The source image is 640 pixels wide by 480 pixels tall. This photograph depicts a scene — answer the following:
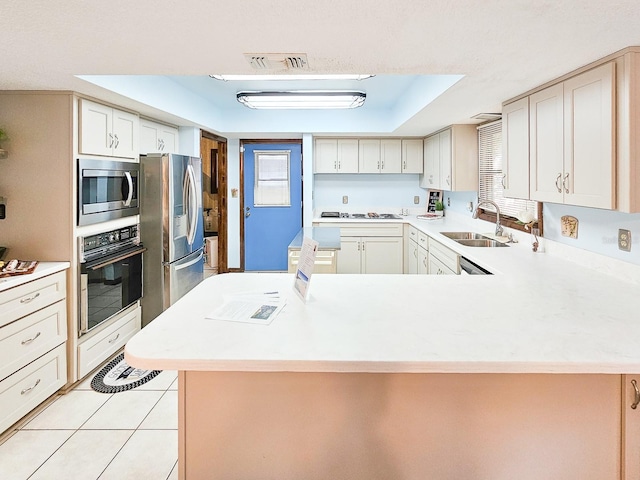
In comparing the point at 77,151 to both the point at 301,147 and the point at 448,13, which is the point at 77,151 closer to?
the point at 448,13

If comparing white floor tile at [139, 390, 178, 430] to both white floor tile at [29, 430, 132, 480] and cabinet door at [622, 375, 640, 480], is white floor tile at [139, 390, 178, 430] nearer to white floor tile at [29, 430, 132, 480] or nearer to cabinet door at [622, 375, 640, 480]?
white floor tile at [29, 430, 132, 480]

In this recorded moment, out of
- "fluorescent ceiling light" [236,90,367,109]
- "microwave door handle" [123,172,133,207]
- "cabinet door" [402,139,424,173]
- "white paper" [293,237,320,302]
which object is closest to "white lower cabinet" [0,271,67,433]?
"microwave door handle" [123,172,133,207]

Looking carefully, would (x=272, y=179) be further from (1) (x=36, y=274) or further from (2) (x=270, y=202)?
(1) (x=36, y=274)

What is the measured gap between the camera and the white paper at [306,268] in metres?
1.70

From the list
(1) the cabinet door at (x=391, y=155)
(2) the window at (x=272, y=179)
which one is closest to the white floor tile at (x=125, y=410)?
(2) the window at (x=272, y=179)

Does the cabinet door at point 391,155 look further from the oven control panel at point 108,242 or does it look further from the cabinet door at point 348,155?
the oven control panel at point 108,242

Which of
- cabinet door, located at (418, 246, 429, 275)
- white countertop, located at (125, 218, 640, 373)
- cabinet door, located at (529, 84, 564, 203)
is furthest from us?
cabinet door, located at (418, 246, 429, 275)

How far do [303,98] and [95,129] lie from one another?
170 centimetres

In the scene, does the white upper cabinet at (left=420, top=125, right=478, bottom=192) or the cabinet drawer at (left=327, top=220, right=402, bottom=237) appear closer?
the white upper cabinet at (left=420, top=125, right=478, bottom=192)

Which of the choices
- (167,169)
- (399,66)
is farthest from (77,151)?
(399,66)

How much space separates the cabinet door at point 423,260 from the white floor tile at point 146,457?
298 centimetres

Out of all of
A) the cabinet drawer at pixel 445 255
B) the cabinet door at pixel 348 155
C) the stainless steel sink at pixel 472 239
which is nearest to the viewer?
the cabinet drawer at pixel 445 255

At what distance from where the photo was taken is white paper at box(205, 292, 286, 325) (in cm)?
154

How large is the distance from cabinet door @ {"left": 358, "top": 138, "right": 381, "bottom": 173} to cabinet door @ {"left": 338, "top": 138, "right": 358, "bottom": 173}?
0.19 ft
